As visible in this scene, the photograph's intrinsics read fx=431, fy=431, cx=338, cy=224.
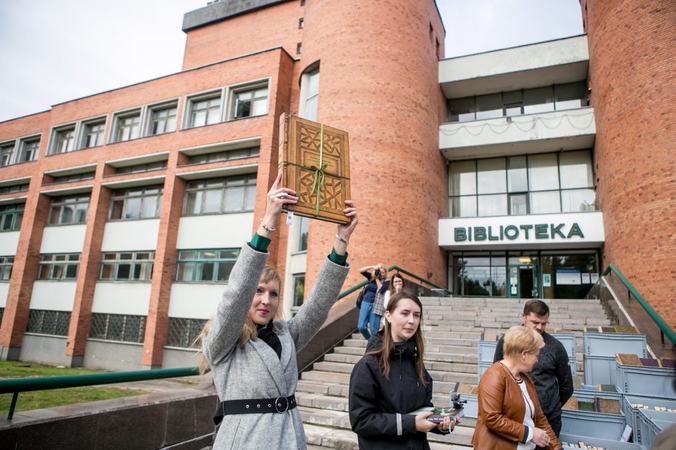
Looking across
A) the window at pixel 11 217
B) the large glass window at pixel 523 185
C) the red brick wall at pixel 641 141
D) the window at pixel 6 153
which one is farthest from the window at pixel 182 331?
the window at pixel 6 153

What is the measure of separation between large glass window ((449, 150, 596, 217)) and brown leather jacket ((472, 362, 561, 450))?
18158 millimetres

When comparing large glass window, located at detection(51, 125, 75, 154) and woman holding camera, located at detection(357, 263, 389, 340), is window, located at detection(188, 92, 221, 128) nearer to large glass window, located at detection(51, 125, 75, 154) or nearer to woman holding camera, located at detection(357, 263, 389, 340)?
large glass window, located at detection(51, 125, 75, 154)

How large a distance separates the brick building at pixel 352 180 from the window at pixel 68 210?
133mm

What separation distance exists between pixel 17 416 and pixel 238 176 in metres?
18.2

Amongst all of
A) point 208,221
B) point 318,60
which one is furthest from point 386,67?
point 208,221

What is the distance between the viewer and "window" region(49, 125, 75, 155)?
2647cm

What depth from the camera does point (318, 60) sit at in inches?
749

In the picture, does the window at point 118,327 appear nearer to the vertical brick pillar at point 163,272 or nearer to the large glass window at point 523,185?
the vertical brick pillar at point 163,272

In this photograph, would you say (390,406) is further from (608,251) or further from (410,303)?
(608,251)

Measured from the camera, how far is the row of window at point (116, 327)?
19.7 meters

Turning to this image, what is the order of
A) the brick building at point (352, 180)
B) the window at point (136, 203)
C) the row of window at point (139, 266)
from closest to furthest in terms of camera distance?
the brick building at point (352, 180) < the row of window at point (139, 266) < the window at point (136, 203)

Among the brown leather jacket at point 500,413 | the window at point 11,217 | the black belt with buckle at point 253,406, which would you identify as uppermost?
the window at point 11,217

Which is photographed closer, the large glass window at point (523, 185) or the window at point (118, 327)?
the large glass window at point (523, 185)

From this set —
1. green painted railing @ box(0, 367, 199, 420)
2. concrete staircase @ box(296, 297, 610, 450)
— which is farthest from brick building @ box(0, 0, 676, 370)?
green painted railing @ box(0, 367, 199, 420)
